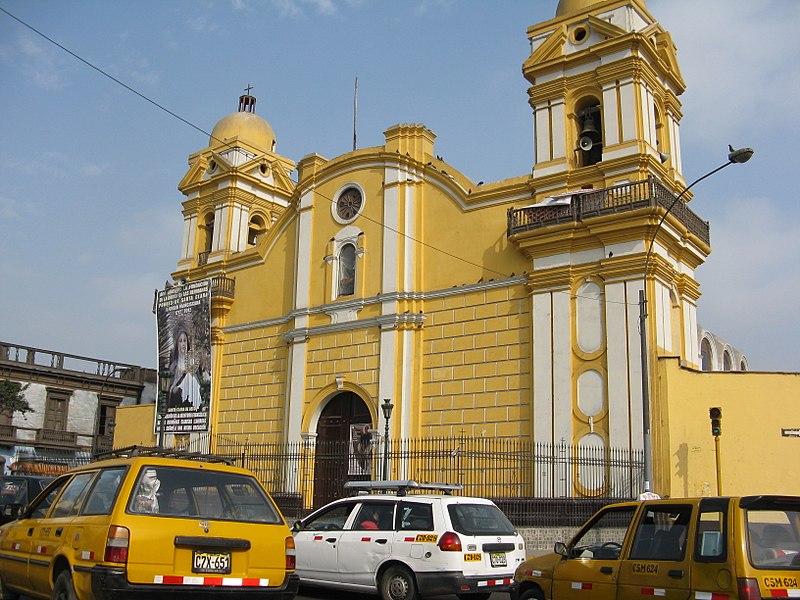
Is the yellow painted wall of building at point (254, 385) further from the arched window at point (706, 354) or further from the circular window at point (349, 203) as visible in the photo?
the arched window at point (706, 354)

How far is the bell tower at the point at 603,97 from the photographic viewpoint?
23.2 metres

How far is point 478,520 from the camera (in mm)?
11688

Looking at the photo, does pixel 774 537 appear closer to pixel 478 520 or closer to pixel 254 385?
pixel 478 520

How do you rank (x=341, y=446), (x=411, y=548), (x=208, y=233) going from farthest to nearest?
(x=208, y=233), (x=341, y=446), (x=411, y=548)

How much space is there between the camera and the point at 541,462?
2202 centimetres

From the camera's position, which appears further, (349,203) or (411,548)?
(349,203)

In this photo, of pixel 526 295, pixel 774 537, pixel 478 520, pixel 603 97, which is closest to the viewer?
pixel 774 537

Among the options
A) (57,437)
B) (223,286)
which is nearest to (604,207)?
(223,286)

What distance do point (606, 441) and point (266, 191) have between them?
19.1 meters

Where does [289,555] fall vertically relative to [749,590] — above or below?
above

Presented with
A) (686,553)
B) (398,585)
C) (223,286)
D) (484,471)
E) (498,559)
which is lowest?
(398,585)

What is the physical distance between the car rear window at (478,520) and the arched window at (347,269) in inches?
663

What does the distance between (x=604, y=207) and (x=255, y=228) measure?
55.8ft

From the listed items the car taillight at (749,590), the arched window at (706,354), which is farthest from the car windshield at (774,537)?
the arched window at (706,354)
